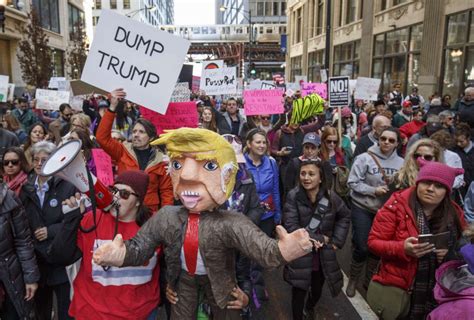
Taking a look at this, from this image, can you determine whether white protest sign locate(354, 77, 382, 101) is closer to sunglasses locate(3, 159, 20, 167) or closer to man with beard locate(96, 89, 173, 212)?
man with beard locate(96, 89, 173, 212)

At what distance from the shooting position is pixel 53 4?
94.9 ft

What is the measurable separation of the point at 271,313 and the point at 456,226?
1.93 meters

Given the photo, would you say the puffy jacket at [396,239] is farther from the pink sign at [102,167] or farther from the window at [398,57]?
the window at [398,57]

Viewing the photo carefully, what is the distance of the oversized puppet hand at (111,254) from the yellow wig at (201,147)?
550mm

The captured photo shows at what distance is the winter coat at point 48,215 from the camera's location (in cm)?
306

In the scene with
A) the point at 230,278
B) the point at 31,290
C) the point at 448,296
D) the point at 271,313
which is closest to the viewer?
the point at 448,296

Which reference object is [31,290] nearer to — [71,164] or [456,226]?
[71,164]

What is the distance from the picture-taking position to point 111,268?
2566mm

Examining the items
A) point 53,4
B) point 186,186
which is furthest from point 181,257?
point 53,4

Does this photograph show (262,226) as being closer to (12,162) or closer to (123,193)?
A: (123,193)

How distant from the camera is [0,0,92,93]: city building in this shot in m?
22.6

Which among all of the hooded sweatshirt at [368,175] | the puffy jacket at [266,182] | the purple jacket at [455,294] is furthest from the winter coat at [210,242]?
the hooded sweatshirt at [368,175]

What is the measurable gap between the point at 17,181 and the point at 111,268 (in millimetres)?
1644

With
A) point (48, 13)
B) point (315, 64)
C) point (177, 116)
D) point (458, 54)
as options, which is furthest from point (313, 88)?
point (315, 64)
